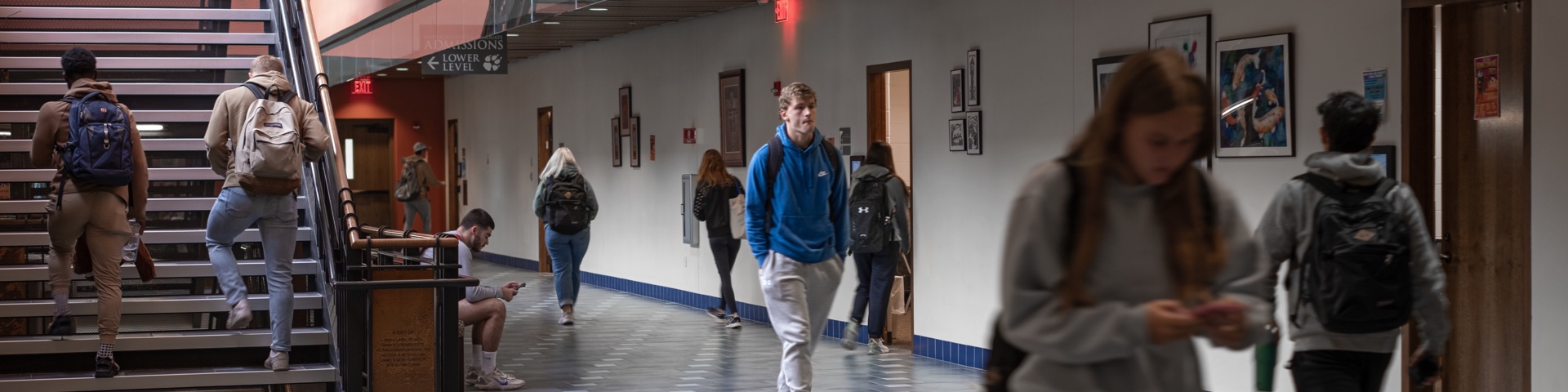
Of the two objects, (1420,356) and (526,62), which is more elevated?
(526,62)

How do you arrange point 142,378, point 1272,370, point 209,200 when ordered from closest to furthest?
point 1272,370 < point 142,378 < point 209,200

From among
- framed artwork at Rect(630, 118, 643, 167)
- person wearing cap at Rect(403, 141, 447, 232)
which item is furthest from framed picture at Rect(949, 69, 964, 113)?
person wearing cap at Rect(403, 141, 447, 232)

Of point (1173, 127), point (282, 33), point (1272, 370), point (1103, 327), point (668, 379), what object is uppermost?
point (282, 33)

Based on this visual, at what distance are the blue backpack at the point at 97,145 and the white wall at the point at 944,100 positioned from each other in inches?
149

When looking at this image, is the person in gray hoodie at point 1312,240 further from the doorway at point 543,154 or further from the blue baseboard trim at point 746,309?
the doorway at point 543,154

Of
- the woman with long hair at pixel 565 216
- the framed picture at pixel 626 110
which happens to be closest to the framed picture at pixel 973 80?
the woman with long hair at pixel 565 216

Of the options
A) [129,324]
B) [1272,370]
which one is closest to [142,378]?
[129,324]

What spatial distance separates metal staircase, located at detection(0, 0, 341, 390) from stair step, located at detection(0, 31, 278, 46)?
1cm

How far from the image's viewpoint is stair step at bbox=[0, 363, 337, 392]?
6191 mm

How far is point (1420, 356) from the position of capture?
3.70 m

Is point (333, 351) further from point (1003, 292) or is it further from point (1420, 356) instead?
point (1003, 292)

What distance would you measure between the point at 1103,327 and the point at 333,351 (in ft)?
18.1

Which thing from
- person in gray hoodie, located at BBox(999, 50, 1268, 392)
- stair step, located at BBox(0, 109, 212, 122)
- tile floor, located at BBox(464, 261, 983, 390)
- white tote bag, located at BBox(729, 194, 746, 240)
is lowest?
tile floor, located at BBox(464, 261, 983, 390)

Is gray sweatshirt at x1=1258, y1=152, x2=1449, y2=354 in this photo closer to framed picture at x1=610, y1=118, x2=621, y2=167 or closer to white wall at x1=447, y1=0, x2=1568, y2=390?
white wall at x1=447, y1=0, x2=1568, y2=390
